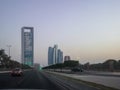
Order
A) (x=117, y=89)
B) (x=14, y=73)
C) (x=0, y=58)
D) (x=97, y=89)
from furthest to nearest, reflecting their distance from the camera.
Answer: (x=0, y=58)
(x=14, y=73)
(x=97, y=89)
(x=117, y=89)

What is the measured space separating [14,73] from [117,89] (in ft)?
154

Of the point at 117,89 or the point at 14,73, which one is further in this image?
the point at 14,73

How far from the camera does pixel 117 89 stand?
23.2 meters

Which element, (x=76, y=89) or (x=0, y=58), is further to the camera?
(x=0, y=58)

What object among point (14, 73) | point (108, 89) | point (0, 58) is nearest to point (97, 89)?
point (108, 89)

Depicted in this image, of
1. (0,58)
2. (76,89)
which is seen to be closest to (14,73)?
(76,89)

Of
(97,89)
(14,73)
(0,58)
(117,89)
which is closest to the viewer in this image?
(117,89)

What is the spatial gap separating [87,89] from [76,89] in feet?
2.86

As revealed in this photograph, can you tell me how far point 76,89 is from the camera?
2658cm

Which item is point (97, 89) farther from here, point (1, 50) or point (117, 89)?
point (1, 50)

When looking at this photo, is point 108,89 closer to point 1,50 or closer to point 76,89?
point 76,89

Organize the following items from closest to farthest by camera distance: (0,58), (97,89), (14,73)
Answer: (97,89), (14,73), (0,58)

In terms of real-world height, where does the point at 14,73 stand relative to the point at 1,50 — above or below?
below

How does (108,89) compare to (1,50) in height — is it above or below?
below
